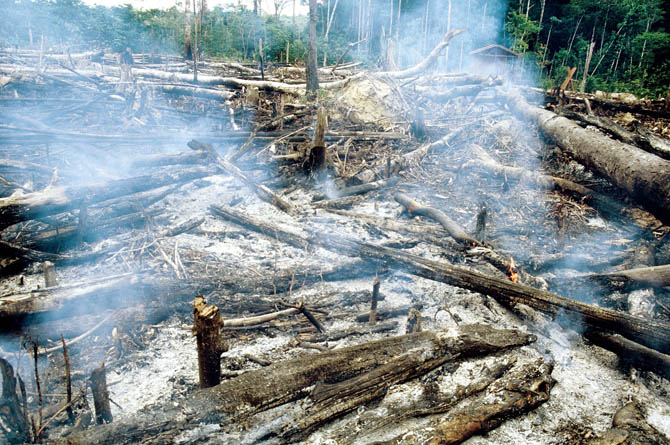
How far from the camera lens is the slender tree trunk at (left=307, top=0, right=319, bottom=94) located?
11359 mm

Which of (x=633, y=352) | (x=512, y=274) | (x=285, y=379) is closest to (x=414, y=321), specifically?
(x=285, y=379)

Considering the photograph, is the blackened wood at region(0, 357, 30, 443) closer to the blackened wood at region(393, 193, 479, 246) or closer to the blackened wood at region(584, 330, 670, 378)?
the blackened wood at region(584, 330, 670, 378)

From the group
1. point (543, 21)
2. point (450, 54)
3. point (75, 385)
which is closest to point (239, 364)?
point (75, 385)

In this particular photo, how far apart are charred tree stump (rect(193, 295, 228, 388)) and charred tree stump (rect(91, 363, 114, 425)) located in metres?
0.47

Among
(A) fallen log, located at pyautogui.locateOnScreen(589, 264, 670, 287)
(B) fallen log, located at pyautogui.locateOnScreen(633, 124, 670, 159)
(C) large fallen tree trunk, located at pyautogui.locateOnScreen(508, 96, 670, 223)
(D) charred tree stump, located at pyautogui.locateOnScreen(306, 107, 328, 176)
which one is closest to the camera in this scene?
(A) fallen log, located at pyautogui.locateOnScreen(589, 264, 670, 287)

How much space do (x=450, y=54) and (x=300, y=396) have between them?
92.6 ft

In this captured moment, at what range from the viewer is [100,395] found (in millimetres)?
1954

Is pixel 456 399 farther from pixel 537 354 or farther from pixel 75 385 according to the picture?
pixel 75 385

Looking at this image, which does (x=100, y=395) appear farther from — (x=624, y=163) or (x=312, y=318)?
(x=624, y=163)

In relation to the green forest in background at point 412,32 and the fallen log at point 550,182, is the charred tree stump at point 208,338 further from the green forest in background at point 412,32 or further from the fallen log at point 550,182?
the green forest in background at point 412,32

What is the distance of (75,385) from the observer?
A: 242 centimetres

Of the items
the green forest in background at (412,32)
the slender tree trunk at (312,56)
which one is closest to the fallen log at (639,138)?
the slender tree trunk at (312,56)

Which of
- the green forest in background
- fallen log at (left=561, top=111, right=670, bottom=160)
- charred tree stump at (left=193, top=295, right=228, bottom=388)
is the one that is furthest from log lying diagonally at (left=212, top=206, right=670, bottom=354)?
the green forest in background

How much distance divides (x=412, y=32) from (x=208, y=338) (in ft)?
110
